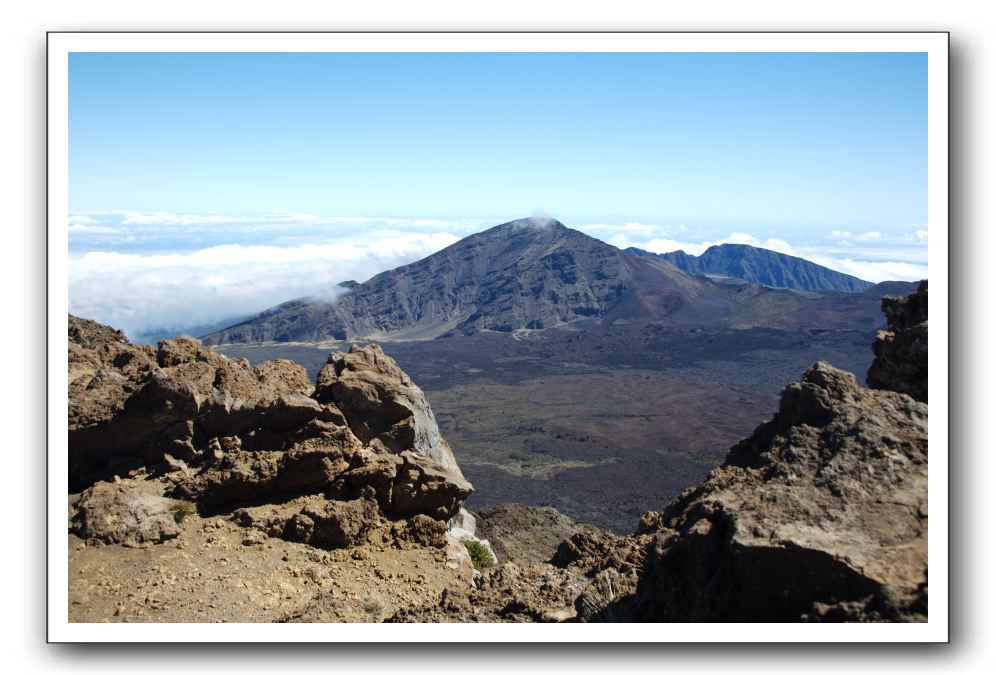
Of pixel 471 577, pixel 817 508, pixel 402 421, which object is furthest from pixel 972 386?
pixel 402 421

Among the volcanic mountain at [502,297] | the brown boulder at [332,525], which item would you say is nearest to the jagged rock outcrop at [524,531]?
the brown boulder at [332,525]

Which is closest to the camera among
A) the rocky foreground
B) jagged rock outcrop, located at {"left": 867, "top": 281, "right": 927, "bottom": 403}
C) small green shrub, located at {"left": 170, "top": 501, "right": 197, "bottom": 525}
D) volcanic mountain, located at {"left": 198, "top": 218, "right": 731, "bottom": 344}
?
the rocky foreground

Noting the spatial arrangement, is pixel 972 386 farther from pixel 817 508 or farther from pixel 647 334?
pixel 647 334

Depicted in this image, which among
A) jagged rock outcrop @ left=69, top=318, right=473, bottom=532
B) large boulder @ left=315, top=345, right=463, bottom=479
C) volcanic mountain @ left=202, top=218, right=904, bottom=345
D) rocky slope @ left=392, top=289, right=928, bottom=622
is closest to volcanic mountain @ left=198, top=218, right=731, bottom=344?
volcanic mountain @ left=202, top=218, right=904, bottom=345

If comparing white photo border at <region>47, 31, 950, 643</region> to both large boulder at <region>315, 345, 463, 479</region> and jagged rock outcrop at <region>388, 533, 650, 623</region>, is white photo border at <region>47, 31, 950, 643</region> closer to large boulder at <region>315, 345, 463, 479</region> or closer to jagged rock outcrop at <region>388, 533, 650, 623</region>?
jagged rock outcrop at <region>388, 533, 650, 623</region>

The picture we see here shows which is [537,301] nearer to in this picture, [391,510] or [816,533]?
[391,510]
